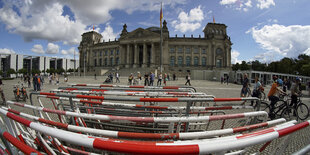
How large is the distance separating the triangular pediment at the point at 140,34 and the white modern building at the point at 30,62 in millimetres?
84081

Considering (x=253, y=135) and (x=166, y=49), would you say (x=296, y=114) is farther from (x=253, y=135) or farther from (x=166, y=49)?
(x=166, y=49)

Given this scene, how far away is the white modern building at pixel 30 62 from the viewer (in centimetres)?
9825

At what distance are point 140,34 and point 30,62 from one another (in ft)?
381

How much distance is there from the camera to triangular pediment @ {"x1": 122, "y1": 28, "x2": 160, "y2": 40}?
49.7 metres

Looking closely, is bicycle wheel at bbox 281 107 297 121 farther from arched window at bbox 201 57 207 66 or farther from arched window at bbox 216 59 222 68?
arched window at bbox 216 59 222 68

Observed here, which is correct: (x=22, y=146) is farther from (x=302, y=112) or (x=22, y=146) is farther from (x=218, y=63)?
(x=218, y=63)

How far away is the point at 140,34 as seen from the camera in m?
51.3

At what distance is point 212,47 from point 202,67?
8.13 m

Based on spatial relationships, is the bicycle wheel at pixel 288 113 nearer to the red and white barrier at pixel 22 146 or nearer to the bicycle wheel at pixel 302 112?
the bicycle wheel at pixel 302 112

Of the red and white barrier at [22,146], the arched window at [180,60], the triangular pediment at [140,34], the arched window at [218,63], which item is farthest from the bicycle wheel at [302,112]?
the arched window at [218,63]

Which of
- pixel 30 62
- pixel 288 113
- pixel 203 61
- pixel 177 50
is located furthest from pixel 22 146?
pixel 30 62

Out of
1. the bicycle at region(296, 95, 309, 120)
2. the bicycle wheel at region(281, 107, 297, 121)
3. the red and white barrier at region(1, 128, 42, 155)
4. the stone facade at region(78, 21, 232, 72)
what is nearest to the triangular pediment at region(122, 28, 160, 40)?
the stone facade at region(78, 21, 232, 72)

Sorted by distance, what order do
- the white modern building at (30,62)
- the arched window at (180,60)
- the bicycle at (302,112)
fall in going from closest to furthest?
1. the bicycle at (302,112)
2. the arched window at (180,60)
3. the white modern building at (30,62)

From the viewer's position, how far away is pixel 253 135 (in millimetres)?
1089
